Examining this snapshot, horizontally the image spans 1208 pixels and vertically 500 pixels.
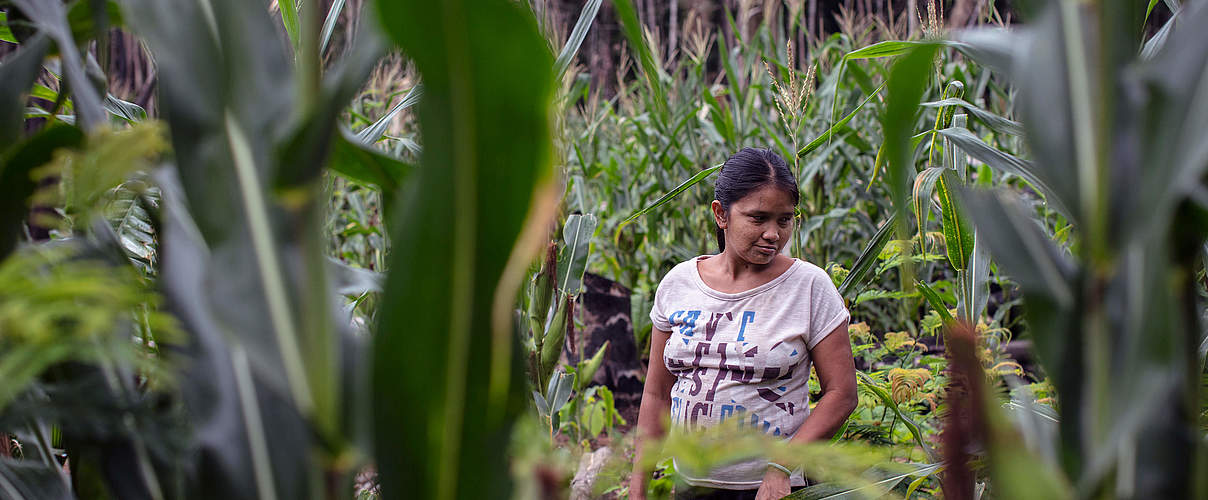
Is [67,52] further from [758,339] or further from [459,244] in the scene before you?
[758,339]

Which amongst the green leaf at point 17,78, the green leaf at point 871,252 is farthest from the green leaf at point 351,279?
the green leaf at point 871,252

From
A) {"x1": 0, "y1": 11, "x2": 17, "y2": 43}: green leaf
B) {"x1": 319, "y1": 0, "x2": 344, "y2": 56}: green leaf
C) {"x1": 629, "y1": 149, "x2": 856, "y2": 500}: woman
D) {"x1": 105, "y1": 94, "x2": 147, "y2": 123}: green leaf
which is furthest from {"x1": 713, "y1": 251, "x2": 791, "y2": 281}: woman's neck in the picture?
{"x1": 0, "y1": 11, "x2": 17, "y2": 43}: green leaf

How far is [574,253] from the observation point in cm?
116

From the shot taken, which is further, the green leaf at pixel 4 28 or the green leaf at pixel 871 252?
the green leaf at pixel 871 252

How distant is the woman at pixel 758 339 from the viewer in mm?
1119

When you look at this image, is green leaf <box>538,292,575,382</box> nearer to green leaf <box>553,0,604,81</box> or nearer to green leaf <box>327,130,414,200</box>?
green leaf <box>553,0,604,81</box>

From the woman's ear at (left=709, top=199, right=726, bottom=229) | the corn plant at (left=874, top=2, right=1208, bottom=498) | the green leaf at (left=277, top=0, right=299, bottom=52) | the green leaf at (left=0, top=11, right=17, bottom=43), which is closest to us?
the corn plant at (left=874, top=2, right=1208, bottom=498)

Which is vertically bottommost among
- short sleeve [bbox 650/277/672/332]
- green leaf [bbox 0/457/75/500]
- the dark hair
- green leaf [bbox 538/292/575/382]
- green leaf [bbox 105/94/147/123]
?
green leaf [bbox 0/457/75/500]

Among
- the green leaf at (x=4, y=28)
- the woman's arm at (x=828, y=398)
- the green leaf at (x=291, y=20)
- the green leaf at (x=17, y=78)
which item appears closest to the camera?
the green leaf at (x=17, y=78)

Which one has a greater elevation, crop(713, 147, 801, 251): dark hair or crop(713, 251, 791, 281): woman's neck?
crop(713, 147, 801, 251): dark hair

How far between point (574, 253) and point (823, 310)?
15.3 inches

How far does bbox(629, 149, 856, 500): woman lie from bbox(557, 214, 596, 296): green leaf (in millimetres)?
184

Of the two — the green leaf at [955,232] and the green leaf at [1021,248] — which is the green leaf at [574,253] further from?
the green leaf at [1021,248]

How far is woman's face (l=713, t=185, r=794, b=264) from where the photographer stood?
114 cm
